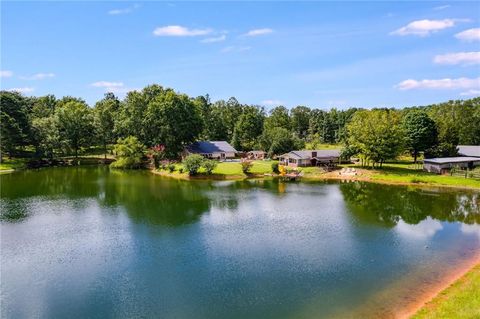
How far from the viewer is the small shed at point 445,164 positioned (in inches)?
2499

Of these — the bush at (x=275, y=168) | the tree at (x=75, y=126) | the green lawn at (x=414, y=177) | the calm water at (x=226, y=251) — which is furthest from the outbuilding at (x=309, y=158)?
the tree at (x=75, y=126)

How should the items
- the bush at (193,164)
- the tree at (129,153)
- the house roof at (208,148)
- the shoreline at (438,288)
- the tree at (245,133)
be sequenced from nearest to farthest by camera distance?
the shoreline at (438,288) → the bush at (193,164) → the tree at (129,153) → the house roof at (208,148) → the tree at (245,133)

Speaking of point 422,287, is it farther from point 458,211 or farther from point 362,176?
point 362,176

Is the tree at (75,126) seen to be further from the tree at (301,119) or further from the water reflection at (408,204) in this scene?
the tree at (301,119)

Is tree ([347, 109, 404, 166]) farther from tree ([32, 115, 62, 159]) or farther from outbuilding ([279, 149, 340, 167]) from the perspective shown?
tree ([32, 115, 62, 159])

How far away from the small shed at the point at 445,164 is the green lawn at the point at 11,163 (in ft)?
260

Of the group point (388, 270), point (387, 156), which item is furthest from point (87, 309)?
point (387, 156)

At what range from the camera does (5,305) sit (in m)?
20.2

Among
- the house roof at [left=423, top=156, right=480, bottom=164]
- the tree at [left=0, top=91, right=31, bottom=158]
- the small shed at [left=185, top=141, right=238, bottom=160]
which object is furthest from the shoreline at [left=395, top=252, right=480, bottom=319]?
the tree at [left=0, top=91, right=31, bottom=158]

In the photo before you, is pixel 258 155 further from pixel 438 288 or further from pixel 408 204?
pixel 438 288

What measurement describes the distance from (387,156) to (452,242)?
37.0 meters

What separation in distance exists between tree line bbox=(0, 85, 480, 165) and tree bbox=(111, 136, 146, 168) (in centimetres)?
226

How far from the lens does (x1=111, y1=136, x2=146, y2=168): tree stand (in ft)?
259

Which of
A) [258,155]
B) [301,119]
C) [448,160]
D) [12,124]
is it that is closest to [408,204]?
[448,160]
